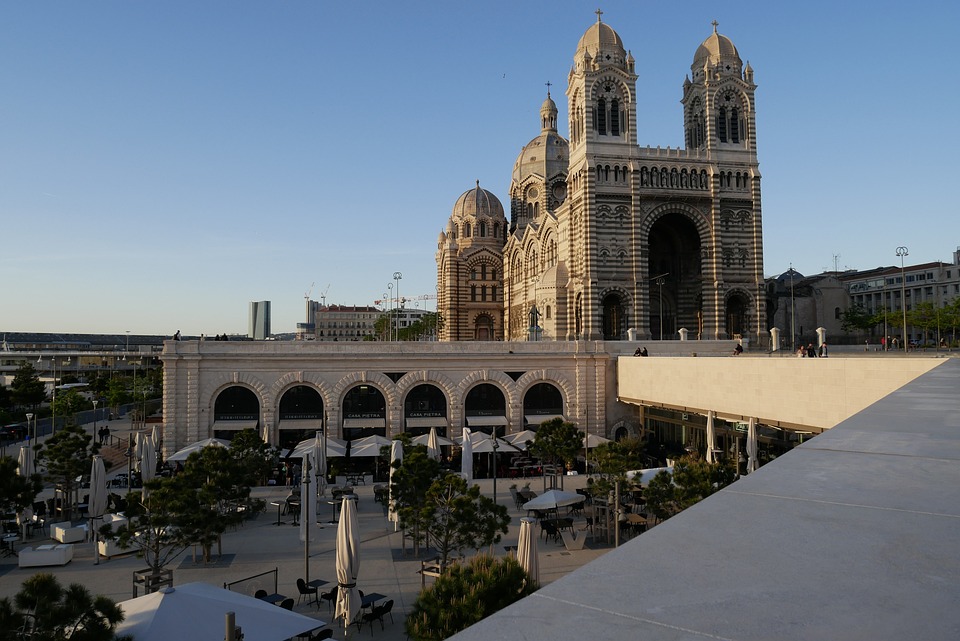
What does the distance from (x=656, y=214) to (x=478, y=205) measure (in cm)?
3508

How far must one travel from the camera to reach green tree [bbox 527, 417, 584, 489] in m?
31.9

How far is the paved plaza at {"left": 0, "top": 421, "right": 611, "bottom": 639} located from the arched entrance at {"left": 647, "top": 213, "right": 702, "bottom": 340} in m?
37.6

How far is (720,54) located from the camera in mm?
58844

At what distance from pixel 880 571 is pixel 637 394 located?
39414 millimetres

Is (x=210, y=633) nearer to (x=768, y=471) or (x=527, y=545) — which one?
(x=527, y=545)

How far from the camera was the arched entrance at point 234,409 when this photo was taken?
41688 millimetres

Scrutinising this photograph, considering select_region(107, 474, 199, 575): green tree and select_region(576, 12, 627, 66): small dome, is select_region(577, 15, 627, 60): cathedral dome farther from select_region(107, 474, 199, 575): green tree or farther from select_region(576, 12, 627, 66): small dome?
select_region(107, 474, 199, 575): green tree

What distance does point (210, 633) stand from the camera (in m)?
13.4

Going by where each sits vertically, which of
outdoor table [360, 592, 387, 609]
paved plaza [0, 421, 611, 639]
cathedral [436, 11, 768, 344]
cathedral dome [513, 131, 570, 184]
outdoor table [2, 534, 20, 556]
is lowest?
paved plaza [0, 421, 611, 639]

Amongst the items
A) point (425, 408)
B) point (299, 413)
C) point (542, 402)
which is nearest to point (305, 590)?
point (299, 413)

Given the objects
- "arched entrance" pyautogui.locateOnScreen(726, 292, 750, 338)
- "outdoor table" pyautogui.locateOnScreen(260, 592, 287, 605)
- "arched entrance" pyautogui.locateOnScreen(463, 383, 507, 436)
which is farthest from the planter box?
"arched entrance" pyautogui.locateOnScreen(726, 292, 750, 338)

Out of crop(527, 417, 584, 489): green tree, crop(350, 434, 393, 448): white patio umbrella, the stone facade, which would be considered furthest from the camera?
the stone facade

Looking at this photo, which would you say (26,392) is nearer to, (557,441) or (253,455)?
(253,455)

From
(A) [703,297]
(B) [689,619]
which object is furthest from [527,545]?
(A) [703,297]
